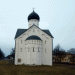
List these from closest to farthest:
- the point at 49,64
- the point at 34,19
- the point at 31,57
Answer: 1. the point at 31,57
2. the point at 49,64
3. the point at 34,19

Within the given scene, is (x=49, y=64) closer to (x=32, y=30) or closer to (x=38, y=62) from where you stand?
(x=38, y=62)

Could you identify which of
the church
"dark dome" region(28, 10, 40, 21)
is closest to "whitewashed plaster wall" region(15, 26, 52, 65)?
the church

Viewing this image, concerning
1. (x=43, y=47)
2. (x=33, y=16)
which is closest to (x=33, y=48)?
(x=43, y=47)

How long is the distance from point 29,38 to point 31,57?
197 inches

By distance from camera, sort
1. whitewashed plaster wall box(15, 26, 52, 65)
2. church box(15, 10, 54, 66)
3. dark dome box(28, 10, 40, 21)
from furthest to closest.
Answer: dark dome box(28, 10, 40, 21), whitewashed plaster wall box(15, 26, 52, 65), church box(15, 10, 54, 66)

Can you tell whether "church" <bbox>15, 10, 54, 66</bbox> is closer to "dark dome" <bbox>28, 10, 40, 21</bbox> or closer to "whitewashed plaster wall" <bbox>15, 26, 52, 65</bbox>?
"whitewashed plaster wall" <bbox>15, 26, 52, 65</bbox>

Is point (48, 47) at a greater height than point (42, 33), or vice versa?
point (42, 33)

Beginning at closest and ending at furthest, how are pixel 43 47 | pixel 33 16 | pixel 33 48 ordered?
pixel 33 48 → pixel 43 47 → pixel 33 16

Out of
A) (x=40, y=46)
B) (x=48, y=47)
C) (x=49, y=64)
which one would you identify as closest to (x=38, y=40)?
(x=40, y=46)

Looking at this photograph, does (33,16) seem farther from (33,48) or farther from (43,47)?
(33,48)

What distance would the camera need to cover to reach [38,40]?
80.6 ft

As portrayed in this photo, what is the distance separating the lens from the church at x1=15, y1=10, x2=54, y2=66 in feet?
77.9

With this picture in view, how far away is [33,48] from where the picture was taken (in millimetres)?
24000

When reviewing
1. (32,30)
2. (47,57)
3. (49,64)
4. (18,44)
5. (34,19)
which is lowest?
(49,64)
